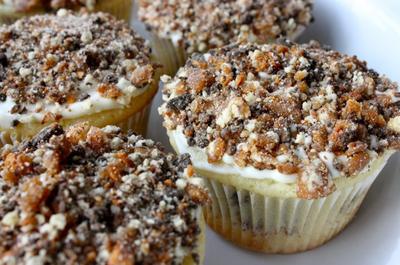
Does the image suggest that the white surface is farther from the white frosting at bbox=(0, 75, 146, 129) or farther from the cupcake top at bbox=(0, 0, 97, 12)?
the cupcake top at bbox=(0, 0, 97, 12)

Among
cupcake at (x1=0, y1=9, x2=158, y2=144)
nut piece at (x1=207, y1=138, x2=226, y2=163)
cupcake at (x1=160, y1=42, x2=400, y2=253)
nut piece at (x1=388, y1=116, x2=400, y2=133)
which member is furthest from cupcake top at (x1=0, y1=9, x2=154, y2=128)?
nut piece at (x1=388, y1=116, x2=400, y2=133)

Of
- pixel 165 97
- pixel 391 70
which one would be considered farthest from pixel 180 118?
pixel 391 70

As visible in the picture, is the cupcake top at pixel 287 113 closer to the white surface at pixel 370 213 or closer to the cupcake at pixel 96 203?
the cupcake at pixel 96 203

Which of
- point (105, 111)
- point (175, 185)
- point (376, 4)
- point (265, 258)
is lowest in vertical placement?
point (265, 258)

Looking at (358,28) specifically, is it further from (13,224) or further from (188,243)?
(13,224)

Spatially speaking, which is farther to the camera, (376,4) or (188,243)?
(376,4)

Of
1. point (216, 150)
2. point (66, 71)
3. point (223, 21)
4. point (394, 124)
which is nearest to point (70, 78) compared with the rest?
point (66, 71)

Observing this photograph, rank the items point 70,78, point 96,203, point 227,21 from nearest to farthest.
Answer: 1. point 96,203
2. point 70,78
3. point 227,21

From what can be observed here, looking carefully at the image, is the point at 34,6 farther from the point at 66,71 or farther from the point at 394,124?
the point at 394,124
